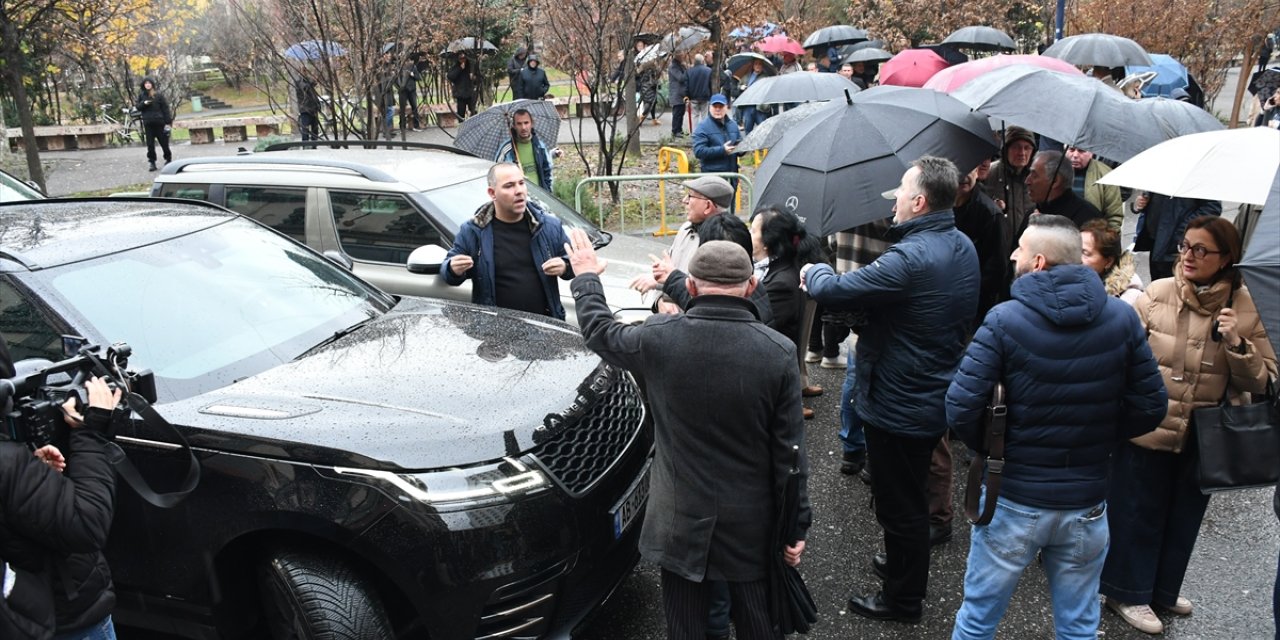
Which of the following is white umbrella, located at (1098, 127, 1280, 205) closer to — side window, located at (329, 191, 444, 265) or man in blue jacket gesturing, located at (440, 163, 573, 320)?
man in blue jacket gesturing, located at (440, 163, 573, 320)

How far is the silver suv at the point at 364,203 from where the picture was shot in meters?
5.68

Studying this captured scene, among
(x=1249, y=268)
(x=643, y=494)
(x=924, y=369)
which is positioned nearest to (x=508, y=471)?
(x=643, y=494)

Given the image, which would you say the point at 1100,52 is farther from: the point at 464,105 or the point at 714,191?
the point at 464,105

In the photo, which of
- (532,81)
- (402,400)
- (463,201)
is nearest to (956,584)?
(402,400)

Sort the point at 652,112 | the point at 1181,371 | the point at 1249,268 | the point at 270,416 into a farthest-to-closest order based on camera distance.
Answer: the point at 652,112
the point at 1181,371
the point at 270,416
the point at 1249,268

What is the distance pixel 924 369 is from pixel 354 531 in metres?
2.26

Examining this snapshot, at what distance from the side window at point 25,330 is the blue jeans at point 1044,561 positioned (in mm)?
3524

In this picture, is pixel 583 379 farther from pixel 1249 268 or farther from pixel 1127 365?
pixel 1249 268

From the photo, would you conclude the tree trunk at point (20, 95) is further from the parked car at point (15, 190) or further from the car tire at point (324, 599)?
the car tire at point (324, 599)

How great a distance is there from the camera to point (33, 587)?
7.75 feet

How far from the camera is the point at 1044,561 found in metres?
3.23

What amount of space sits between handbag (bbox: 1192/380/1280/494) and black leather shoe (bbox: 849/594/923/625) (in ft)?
4.06

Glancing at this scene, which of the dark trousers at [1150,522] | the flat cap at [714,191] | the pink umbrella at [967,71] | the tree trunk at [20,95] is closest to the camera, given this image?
the dark trousers at [1150,522]

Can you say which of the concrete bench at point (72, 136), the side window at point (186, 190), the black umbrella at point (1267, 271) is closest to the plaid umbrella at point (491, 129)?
the side window at point (186, 190)
